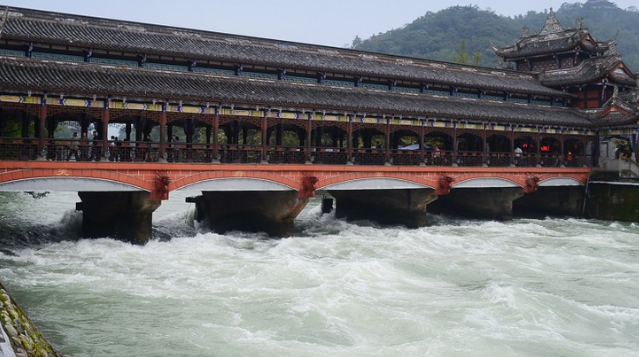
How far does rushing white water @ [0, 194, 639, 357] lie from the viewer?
14195mm

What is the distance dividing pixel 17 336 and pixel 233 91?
19664 millimetres

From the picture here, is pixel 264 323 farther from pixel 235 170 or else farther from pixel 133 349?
pixel 235 170

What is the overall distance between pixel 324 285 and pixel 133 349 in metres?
7.22

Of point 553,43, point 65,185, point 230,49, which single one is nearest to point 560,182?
point 553,43

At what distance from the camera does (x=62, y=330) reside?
14.1 metres

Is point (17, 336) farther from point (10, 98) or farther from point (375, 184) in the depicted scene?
point (375, 184)

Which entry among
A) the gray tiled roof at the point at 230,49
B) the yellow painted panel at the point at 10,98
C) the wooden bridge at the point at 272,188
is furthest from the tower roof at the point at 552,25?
the yellow painted panel at the point at 10,98

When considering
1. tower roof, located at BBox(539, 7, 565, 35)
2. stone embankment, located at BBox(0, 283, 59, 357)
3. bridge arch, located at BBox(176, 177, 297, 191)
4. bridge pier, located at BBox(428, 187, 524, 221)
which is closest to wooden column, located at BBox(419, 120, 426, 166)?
bridge pier, located at BBox(428, 187, 524, 221)

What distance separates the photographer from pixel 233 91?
2845 cm

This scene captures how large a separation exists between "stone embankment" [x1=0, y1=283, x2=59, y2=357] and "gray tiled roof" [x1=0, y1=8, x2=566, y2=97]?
16.4 m

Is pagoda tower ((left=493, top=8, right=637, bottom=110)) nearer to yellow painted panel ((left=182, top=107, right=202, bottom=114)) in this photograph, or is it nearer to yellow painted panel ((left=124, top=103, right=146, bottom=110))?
yellow painted panel ((left=182, top=107, right=202, bottom=114))

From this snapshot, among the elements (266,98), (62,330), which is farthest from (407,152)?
(62,330)

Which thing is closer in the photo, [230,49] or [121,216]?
[121,216]

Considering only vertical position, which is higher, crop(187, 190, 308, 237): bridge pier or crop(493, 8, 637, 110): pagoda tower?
crop(493, 8, 637, 110): pagoda tower
